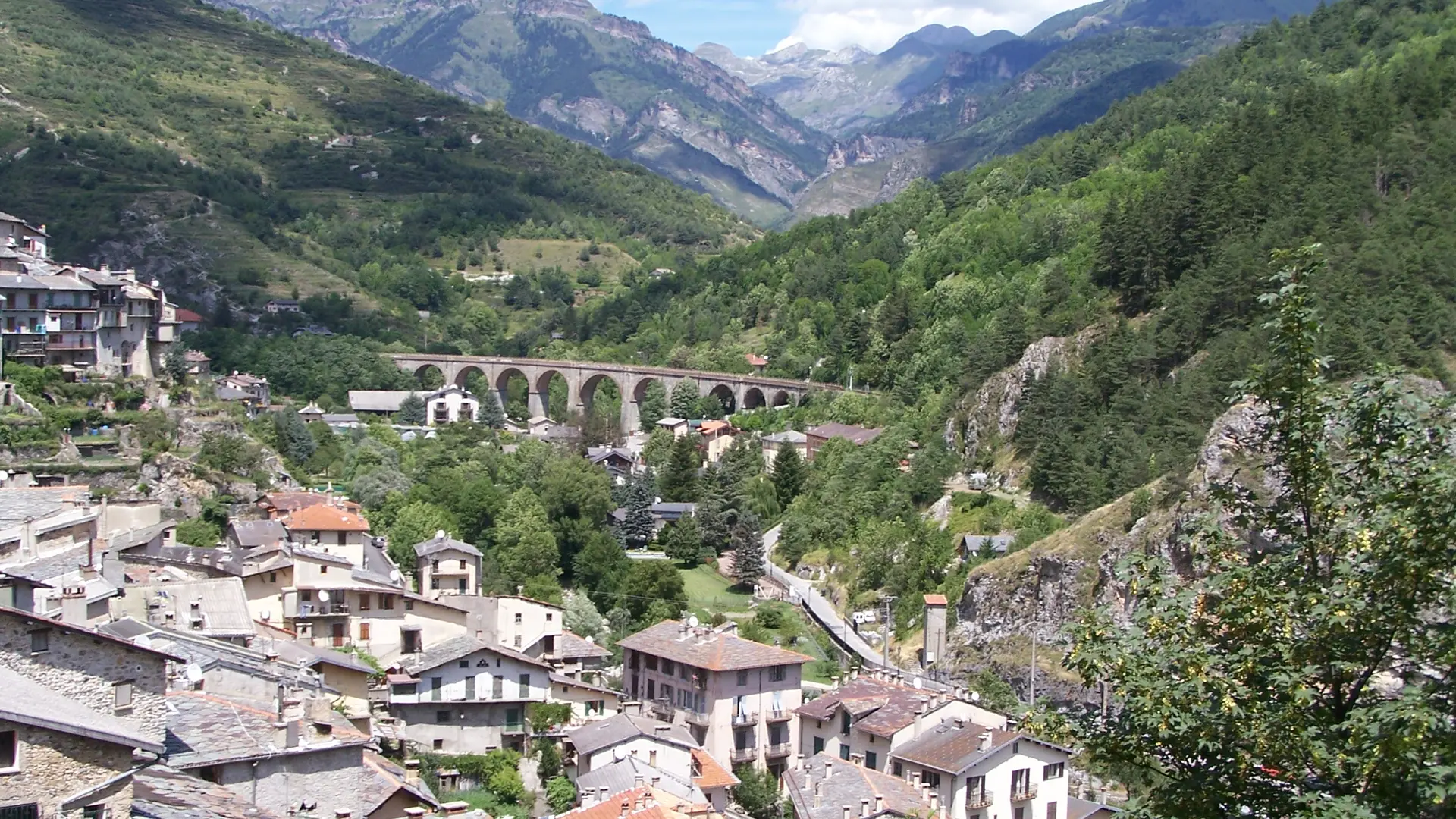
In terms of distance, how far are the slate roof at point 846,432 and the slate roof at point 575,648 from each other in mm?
35017

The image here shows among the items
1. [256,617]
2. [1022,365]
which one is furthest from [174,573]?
[1022,365]

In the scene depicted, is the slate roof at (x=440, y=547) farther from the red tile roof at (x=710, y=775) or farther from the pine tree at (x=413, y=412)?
the pine tree at (x=413, y=412)

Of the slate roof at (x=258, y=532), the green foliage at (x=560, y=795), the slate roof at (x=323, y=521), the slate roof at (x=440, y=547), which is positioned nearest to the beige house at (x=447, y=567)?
the slate roof at (x=440, y=547)

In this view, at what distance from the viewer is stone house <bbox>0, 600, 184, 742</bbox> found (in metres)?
14.1

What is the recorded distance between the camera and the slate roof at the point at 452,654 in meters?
33.3

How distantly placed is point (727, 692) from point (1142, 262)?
137 ft

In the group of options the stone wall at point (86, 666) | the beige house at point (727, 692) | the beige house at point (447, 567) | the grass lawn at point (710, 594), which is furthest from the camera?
the grass lawn at point (710, 594)

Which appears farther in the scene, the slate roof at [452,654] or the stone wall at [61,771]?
the slate roof at [452,654]

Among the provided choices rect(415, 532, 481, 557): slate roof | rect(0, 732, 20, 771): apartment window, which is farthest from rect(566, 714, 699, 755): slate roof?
rect(0, 732, 20, 771): apartment window

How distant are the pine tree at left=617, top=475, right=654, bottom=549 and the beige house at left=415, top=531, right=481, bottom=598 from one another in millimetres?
20439

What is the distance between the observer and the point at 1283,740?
10.2 meters

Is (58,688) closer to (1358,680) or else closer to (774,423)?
(1358,680)

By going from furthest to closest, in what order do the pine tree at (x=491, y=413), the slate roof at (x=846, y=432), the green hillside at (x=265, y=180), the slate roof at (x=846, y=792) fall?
the green hillside at (x=265, y=180) < the pine tree at (x=491, y=413) < the slate roof at (x=846, y=432) < the slate roof at (x=846, y=792)

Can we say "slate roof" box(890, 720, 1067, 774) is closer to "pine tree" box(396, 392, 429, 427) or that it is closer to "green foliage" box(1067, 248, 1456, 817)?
"green foliage" box(1067, 248, 1456, 817)
